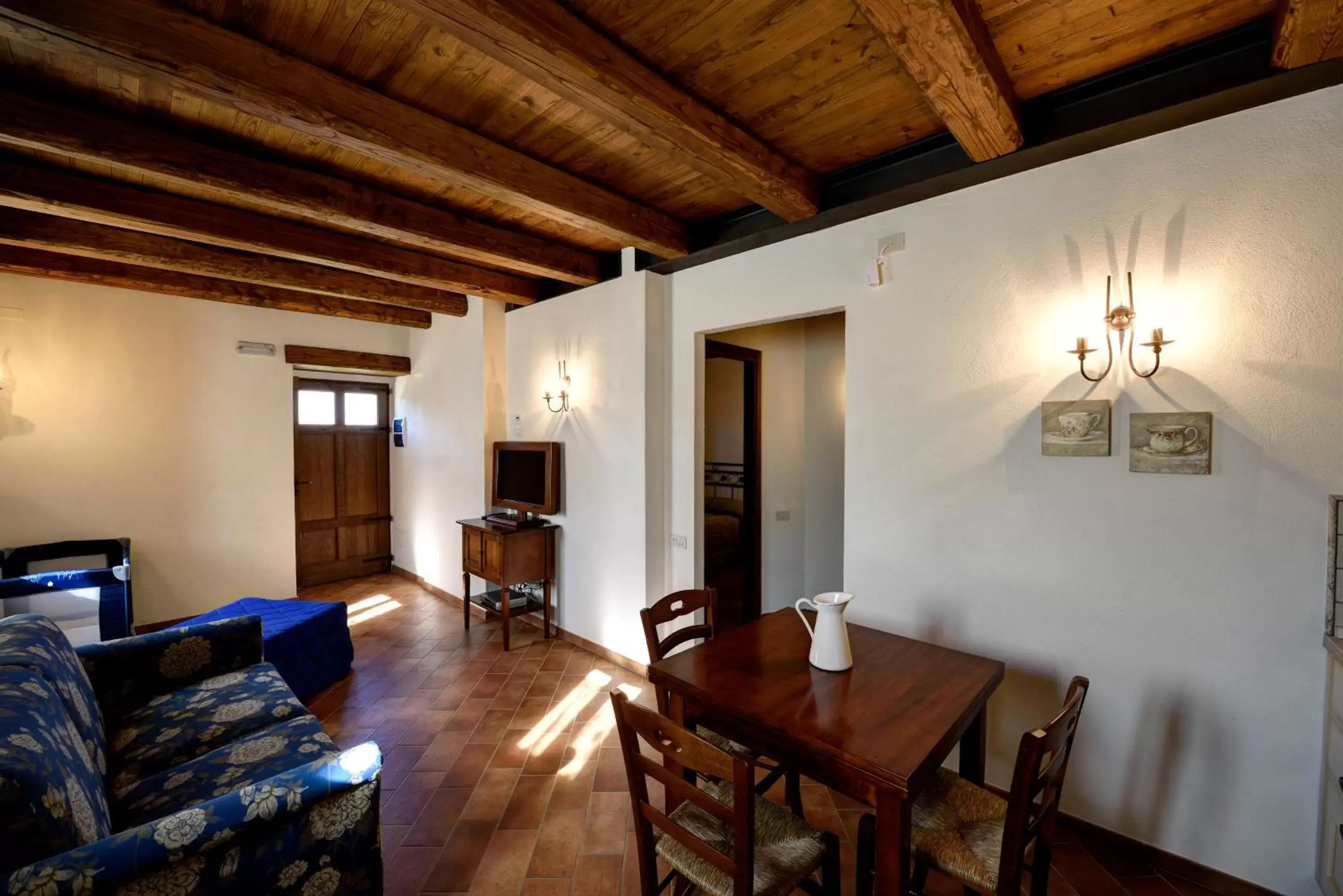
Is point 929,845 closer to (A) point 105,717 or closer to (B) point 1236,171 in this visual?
(B) point 1236,171

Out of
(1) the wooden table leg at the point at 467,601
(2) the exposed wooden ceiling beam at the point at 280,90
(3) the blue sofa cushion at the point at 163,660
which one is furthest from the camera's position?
(1) the wooden table leg at the point at 467,601

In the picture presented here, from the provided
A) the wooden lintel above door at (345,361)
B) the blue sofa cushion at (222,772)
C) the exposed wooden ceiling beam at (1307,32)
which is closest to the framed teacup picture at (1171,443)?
the exposed wooden ceiling beam at (1307,32)

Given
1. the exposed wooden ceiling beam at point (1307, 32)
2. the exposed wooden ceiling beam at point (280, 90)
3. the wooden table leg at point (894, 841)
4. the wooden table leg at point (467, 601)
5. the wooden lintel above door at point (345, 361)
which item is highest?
the exposed wooden ceiling beam at point (280, 90)

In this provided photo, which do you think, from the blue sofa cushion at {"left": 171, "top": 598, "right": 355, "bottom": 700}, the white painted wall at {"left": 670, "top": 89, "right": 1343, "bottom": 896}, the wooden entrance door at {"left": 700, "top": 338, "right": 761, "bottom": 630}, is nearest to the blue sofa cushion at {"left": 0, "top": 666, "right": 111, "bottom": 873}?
the blue sofa cushion at {"left": 171, "top": 598, "right": 355, "bottom": 700}

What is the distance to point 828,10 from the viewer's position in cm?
163

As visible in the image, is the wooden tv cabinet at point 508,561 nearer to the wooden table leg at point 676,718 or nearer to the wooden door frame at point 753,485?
the wooden door frame at point 753,485

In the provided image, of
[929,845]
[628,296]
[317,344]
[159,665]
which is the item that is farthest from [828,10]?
[317,344]

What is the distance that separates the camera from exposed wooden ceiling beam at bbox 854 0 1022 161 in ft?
4.70

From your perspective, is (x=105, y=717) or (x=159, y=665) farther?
(x=159, y=665)

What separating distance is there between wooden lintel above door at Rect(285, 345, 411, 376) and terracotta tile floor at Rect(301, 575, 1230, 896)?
8.80ft

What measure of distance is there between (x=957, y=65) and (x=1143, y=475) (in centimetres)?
152

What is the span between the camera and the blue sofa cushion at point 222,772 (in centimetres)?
165

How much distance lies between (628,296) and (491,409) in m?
1.82

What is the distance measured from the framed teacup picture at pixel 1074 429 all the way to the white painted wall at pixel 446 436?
3.95 m
